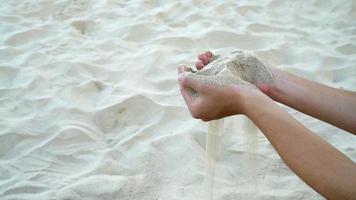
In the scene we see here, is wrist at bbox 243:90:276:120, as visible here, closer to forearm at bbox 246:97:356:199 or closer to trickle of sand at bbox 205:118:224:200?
forearm at bbox 246:97:356:199

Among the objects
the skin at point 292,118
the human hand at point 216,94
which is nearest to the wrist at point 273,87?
the skin at point 292,118

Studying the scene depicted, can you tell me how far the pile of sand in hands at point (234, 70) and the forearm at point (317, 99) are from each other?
5cm

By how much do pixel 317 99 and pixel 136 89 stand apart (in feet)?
2.91

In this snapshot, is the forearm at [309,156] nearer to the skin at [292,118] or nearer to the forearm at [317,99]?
the skin at [292,118]

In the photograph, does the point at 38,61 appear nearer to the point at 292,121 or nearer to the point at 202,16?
the point at 202,16

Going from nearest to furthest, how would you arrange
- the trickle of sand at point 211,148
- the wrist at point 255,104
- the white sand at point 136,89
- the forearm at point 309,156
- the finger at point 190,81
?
the forearm at point 309,156 < the wrist at point 255,104 < the finger at point 190,81 < the trickle of sand at point 211,148 < the white sand at point 136,89

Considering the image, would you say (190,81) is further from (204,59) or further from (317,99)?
(317,99)

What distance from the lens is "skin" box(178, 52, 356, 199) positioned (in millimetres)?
932

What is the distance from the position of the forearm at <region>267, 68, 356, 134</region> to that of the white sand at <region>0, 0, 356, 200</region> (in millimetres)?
223

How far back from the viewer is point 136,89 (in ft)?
6.34

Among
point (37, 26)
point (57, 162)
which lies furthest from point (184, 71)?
point (37, 26)

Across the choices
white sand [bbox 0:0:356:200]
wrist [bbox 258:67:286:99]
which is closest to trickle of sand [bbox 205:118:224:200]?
white sand [bbox 0:0:356:200]

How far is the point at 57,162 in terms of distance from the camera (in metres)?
1.57

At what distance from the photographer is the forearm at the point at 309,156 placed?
912mm
